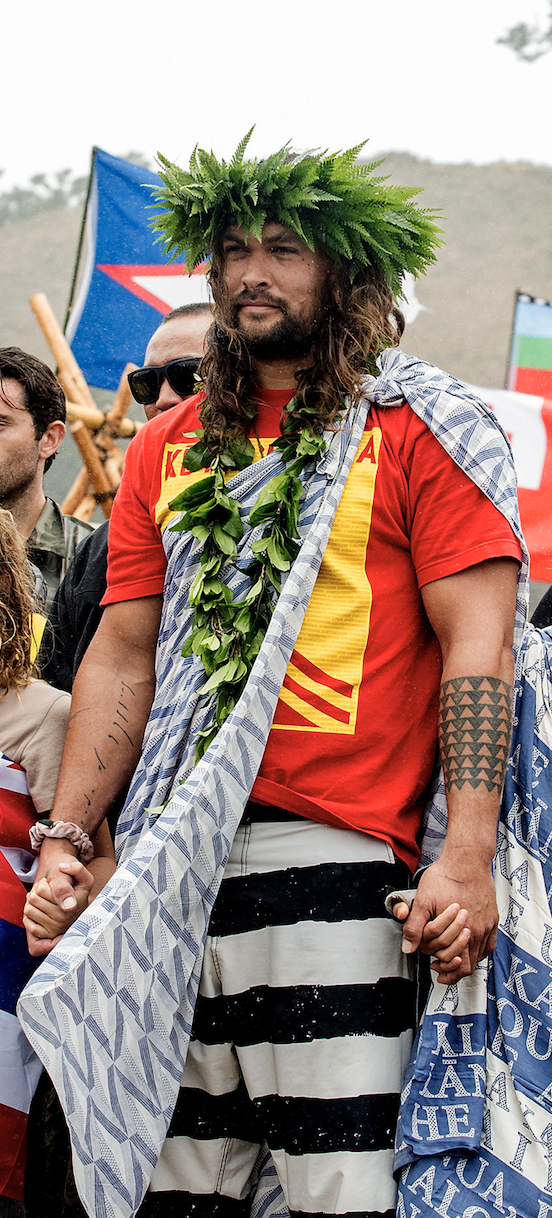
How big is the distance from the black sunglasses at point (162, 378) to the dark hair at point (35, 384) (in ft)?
0.83

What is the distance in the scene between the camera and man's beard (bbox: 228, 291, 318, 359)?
2.31 m

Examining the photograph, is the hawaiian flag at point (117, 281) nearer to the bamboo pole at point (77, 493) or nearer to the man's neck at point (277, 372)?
the bamboo pole at point (77, 493)

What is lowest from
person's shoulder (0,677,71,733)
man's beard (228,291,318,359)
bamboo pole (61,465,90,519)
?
bamboo pole (61,465,90,519)

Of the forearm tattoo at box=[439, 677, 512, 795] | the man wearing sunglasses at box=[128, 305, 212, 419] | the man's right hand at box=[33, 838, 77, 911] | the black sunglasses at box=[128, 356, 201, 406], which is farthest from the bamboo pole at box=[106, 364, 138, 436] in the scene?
the forearm tattoo at box=[439, 677, 512, 795]

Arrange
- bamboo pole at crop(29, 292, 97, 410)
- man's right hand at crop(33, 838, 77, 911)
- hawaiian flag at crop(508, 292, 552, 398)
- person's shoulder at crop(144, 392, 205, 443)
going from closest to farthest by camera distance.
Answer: man's right hand at crop(33, 838, 77, 911), person's shoulder at crop(144, 392, 205, 443), bamboo pole at crop(29, 292, 97, 410), hawaiian flag at crop(508, 292, 552, 398)

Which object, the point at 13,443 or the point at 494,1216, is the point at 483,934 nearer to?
the point at 494,1216

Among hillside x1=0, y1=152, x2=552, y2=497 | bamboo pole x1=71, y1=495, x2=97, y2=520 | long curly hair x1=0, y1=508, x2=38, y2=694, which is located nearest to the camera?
long curly hair x1=0, y1=508, x2=38, y2=694

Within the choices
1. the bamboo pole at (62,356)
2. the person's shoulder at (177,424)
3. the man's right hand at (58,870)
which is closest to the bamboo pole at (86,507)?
the bamboo pole at (62,356)

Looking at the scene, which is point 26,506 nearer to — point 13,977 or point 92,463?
point 13,977

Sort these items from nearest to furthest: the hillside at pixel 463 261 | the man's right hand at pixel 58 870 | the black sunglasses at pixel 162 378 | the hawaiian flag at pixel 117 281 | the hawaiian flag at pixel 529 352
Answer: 1. the man's right hand at pixel 58 870
2. the black sunglasses at pixel 162 378
3. the hawaiian flag at pixel 117 281
4. the hawaiian flag at pixel 529 352
5. the hillside at pixel 463 261

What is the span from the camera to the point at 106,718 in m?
2.40

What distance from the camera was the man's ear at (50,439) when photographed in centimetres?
335

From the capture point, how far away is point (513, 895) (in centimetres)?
202

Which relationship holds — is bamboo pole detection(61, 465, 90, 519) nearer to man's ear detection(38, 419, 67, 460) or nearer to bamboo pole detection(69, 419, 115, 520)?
bamboo pole detection(69, 419, 115, 520)
